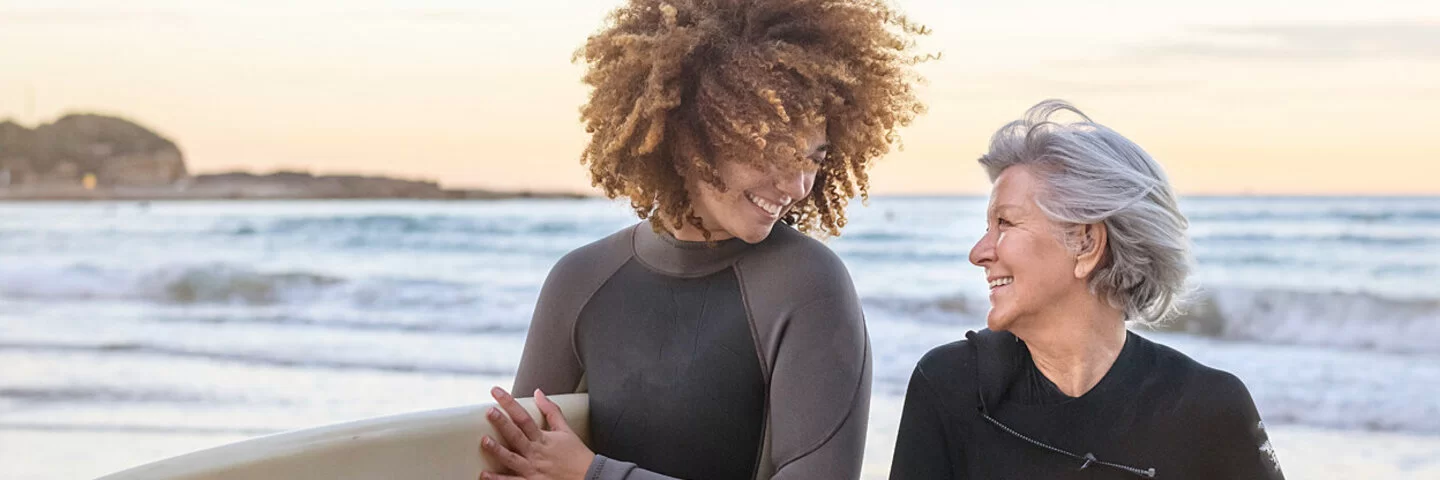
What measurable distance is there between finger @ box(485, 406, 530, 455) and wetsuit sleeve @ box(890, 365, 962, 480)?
0.56m

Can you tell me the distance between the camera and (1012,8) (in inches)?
504

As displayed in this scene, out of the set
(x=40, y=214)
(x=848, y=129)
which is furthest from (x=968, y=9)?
(x=40, y=214)

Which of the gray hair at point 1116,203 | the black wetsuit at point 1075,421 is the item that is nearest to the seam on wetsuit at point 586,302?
the black wetsuit at point 1075,421

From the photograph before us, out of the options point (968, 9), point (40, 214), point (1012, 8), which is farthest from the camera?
point (40, 214)

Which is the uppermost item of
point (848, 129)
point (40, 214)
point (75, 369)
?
point (848, 129)

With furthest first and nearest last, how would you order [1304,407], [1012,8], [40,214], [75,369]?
1. [40,214]
2. [1012,8]
3. [75,369]
4. [1304,407]

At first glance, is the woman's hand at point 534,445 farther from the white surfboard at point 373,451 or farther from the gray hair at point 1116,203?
the gray hair at point 1116,203

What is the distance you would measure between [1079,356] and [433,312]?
8.93 m

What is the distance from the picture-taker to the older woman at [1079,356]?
6.40ft

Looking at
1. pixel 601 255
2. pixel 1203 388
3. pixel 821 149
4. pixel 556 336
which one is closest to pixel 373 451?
pixel 556 336

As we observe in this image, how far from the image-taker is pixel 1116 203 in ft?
6.40

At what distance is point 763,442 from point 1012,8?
11201 millimetres

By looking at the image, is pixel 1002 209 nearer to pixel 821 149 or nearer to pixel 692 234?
pixel 821 149

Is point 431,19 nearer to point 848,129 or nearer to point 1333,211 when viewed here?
point 1333,211
